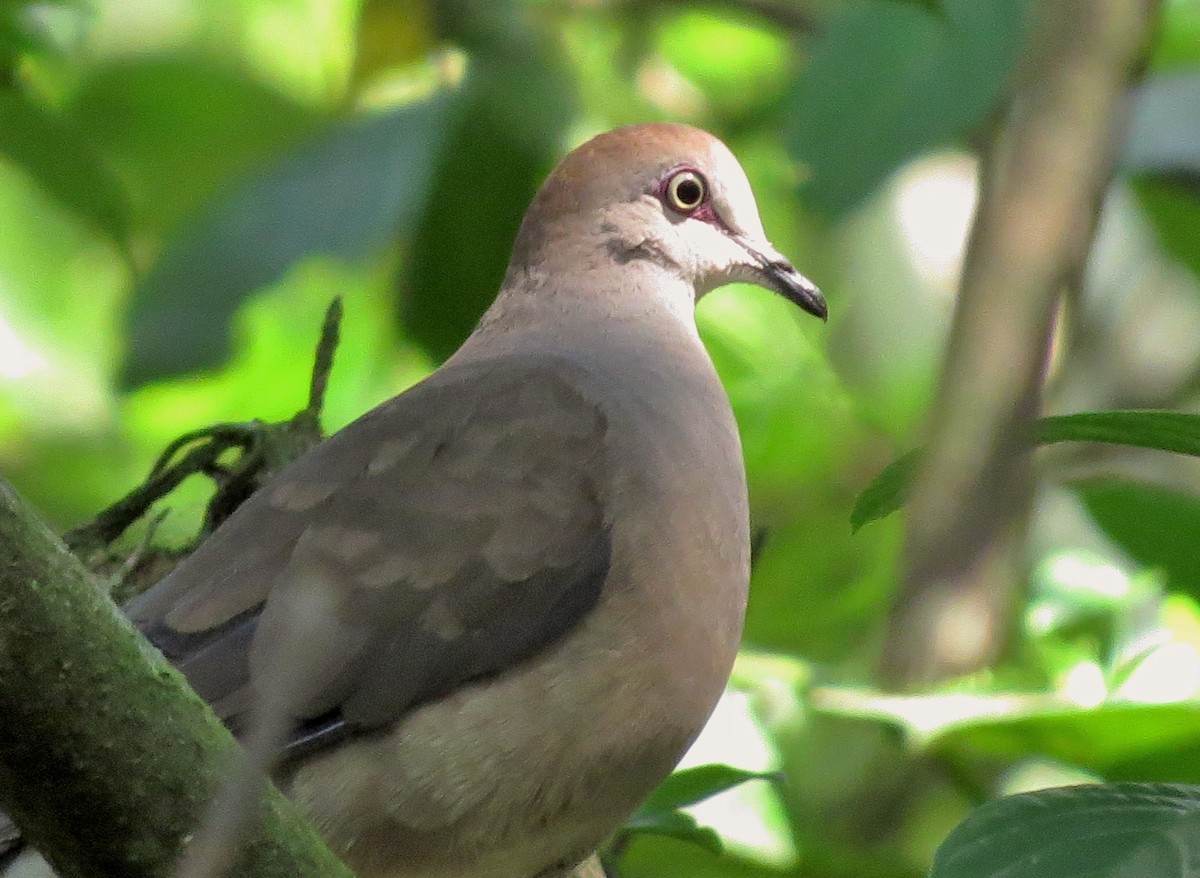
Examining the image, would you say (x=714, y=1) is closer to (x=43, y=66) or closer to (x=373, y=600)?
(x=43, y=66)

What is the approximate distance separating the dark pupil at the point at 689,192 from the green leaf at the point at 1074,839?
202 cm

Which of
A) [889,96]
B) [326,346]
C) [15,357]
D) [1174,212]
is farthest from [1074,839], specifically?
[15,357]

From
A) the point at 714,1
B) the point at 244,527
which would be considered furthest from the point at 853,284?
the point at 244,527

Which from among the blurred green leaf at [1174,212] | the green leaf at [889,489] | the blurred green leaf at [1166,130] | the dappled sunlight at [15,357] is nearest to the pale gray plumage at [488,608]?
the green leaf at [889,489]

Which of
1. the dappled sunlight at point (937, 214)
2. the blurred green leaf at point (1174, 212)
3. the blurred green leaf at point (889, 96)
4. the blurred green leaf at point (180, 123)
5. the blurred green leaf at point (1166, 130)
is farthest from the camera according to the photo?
the dappled sunlight at point (937, 214)

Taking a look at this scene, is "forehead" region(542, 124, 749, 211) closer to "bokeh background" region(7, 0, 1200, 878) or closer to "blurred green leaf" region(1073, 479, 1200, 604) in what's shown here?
"bokeh background" region(7, 0, 1200, 878)

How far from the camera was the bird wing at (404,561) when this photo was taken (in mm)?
2369

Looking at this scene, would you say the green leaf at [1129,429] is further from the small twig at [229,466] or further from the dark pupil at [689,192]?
the dark pupil at [689,192]

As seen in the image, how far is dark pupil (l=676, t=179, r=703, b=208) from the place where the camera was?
3477mm

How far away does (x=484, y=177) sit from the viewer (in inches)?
147

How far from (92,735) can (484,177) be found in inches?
95.4

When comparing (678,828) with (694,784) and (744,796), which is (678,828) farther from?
(744,796)

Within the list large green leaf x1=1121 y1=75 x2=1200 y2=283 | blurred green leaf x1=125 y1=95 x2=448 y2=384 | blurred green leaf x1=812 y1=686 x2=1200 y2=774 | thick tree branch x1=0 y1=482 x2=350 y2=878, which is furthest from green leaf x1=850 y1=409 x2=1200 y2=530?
large green leaf x1=1121 y1=75 x2=1200 y2=283

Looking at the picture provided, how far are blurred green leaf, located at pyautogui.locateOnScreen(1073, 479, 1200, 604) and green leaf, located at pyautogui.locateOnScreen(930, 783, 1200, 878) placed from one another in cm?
97
